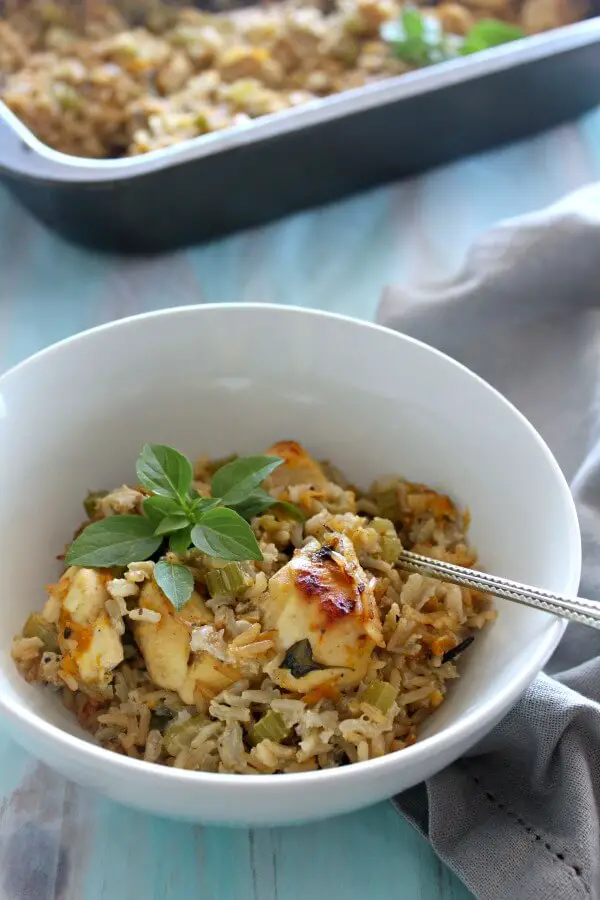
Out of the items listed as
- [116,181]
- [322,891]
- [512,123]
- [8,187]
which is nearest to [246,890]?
[322,891]

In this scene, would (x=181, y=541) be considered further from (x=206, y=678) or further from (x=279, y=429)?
(x=279, y=429)

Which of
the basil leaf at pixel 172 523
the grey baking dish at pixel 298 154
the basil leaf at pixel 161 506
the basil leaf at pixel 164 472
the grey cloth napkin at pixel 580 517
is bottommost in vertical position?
the grey cloth napkin at pixel 580 517

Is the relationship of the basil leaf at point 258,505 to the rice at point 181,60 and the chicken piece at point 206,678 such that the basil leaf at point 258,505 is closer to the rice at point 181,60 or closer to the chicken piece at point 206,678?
the chicken piece at point 206,678

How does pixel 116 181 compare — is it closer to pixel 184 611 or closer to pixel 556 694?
pixel 184 611

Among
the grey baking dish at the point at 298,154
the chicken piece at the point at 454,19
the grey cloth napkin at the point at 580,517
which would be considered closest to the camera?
the grey cloth napkin at the point at 580,517

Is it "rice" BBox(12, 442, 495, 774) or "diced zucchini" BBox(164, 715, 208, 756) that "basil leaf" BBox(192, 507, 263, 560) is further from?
"diced zucchini" BBox(164, 715, 208, 756)

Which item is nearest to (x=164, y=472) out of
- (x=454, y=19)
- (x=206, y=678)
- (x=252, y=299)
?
(x=206, y=678)

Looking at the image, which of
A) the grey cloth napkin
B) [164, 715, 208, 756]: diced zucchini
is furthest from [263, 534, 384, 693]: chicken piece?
the grey cloth napkin

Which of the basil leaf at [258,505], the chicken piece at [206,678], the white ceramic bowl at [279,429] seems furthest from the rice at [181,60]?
the chicken piece at [206,678]
